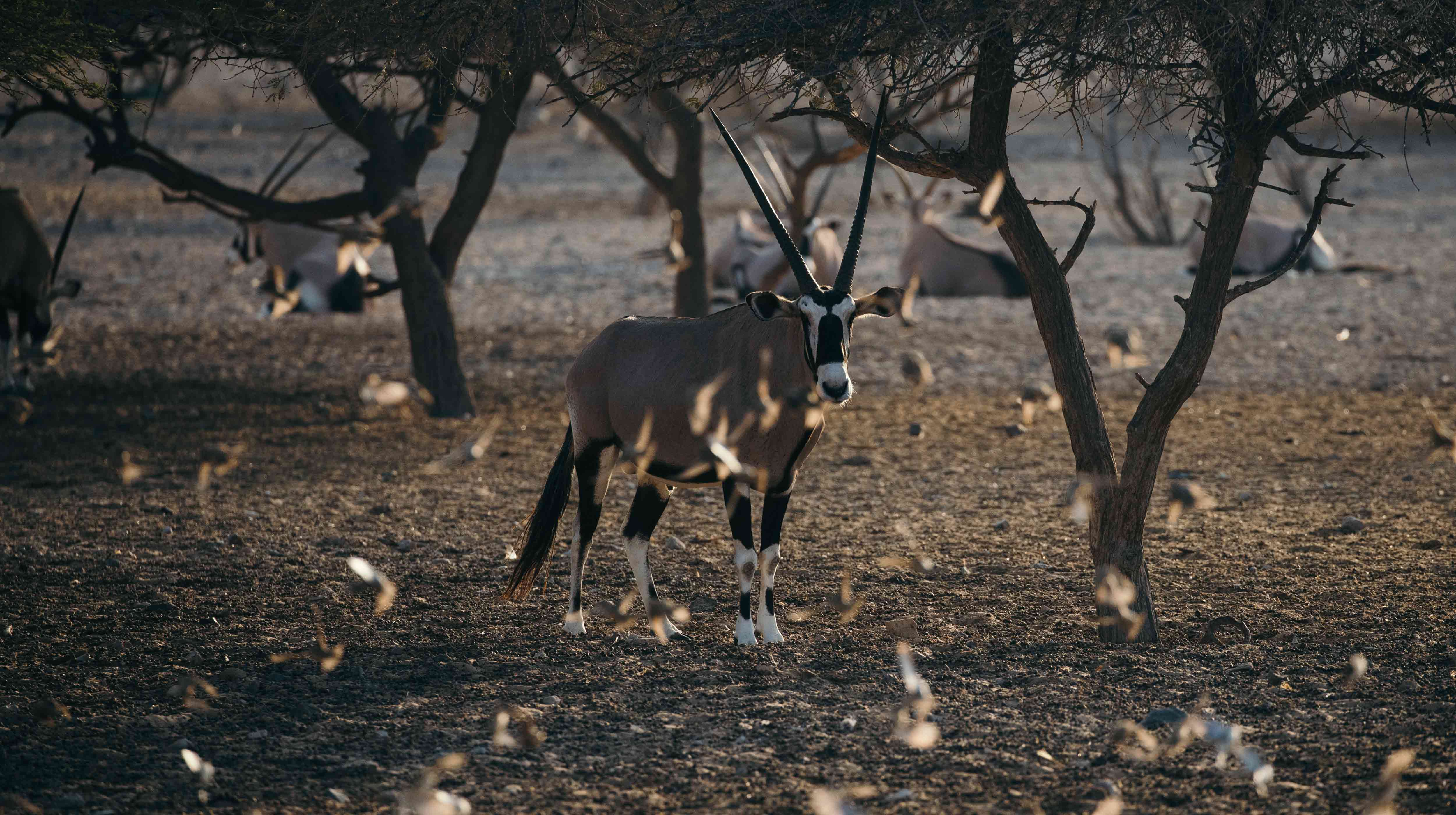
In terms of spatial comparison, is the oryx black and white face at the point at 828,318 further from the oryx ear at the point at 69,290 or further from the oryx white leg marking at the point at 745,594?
the oryx ear at the point at 69,290

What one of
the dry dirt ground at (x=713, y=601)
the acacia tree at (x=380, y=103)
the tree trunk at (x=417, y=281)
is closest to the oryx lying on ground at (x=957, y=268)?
the dry dirt ground at (x=713, y=601)

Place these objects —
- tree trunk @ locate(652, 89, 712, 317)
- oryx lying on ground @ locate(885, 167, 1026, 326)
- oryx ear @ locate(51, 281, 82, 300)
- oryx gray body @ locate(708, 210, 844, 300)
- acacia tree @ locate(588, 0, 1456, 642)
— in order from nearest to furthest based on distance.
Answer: acacia tree @ locate(588, 0, 1456, 642) → oryx ear @ locate(51, 281, 82, 300) → tree trunk @ locate(652, 89, 712, 317) → oryx gray body @ locate(708, 210, 844, 300) → oryx lying on ground @ locate(885, 167, 1026, 326)

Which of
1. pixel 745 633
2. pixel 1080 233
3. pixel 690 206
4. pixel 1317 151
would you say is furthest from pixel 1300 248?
pixel 690 206

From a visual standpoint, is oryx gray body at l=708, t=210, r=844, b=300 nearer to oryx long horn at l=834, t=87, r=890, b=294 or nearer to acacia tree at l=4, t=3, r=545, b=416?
acacia tree at l=4, t=3, r=545, b=416

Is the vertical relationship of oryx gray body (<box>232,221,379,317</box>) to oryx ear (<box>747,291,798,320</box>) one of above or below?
above

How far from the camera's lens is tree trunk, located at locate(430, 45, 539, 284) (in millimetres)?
10773

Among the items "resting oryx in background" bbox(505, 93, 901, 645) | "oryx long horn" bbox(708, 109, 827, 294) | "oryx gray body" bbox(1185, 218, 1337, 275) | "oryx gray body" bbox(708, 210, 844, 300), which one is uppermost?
"oryx gray body" bbox(1185, 218, 1337, 275)

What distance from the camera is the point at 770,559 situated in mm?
6082

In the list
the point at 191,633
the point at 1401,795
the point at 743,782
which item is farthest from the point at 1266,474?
the point at 191,633

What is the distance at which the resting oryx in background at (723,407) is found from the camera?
592 centimetres

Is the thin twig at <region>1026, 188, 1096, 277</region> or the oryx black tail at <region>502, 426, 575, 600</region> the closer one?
the thin twig at <region>1026, 188, 1096, 277</region>

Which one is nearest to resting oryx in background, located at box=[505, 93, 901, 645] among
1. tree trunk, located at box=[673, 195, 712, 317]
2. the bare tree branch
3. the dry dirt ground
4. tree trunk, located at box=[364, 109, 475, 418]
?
the dry dirt ground

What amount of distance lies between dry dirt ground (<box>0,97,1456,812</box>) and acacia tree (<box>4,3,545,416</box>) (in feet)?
4.19

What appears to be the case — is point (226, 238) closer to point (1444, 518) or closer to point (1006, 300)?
point (1006, 300)
